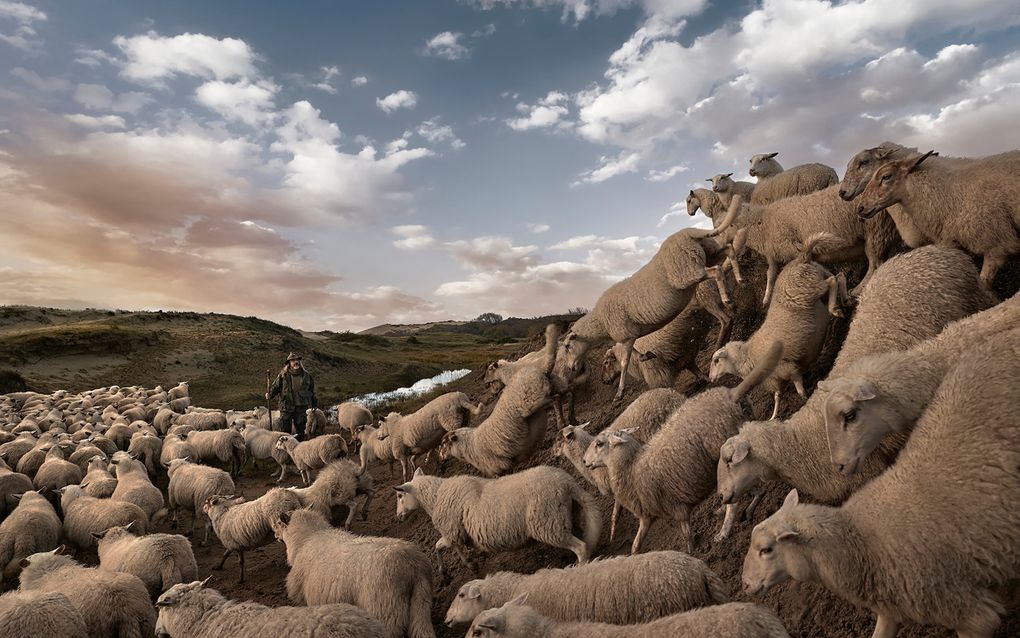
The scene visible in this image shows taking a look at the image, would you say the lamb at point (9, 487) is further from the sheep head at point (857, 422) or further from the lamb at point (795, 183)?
the lamb at point (795, 183)

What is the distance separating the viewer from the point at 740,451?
4.60m

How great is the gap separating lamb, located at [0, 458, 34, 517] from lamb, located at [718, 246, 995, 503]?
12600 millimetres

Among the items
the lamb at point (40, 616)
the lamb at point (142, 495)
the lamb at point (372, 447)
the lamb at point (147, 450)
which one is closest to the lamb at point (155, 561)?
the lamb at point (40, 616)

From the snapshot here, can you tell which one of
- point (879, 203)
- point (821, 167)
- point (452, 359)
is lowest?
point (452, 359)

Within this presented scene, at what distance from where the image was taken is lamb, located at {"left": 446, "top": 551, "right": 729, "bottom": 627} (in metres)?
3.92

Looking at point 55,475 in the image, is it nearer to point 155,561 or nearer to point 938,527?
point 155,561

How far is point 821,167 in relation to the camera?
9930 millimetres

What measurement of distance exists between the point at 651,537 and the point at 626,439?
124 centimetres

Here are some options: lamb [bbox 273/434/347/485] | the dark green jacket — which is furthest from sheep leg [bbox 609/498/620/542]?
the dark green jacket

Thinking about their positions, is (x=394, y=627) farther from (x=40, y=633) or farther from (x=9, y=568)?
(x=9, y=568)

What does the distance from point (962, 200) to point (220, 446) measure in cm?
1602

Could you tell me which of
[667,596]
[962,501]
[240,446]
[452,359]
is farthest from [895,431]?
[452,359]

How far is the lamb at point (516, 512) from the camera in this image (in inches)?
229

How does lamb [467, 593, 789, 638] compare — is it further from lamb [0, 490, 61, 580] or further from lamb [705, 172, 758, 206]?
lamb [705, 172, 758, 206]
